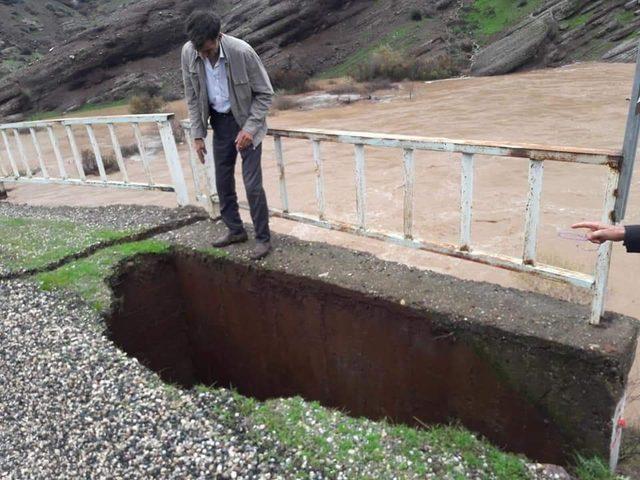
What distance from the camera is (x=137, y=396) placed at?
325cm

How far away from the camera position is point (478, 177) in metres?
11.1

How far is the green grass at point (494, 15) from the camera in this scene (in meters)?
31.9

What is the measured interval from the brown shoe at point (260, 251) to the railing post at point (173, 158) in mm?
1481

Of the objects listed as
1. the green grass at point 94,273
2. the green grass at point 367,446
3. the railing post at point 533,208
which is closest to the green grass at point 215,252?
the green grass at point 94,273

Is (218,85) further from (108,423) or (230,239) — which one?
(108,423)

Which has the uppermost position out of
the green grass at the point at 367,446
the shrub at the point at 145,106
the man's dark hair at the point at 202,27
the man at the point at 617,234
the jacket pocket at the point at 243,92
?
the man's dark hair at the point at 202,27

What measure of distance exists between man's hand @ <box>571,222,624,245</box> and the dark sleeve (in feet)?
0.08

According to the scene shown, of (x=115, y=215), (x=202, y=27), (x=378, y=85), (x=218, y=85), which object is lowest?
(x=378, y=85)

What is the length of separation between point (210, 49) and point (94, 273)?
206 cm

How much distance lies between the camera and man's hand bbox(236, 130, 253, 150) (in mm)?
4266

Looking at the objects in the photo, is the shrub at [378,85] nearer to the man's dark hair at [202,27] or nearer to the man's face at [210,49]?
the man's face at [210,49]

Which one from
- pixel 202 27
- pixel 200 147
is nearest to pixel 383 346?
pixel 200 147

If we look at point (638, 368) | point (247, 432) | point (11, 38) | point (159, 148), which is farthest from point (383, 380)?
point (11, 38)

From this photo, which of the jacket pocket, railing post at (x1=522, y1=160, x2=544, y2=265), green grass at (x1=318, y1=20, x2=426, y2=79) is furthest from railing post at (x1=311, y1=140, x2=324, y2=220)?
green grass at (x1=318, y1=20, x2=426, y2=79)
